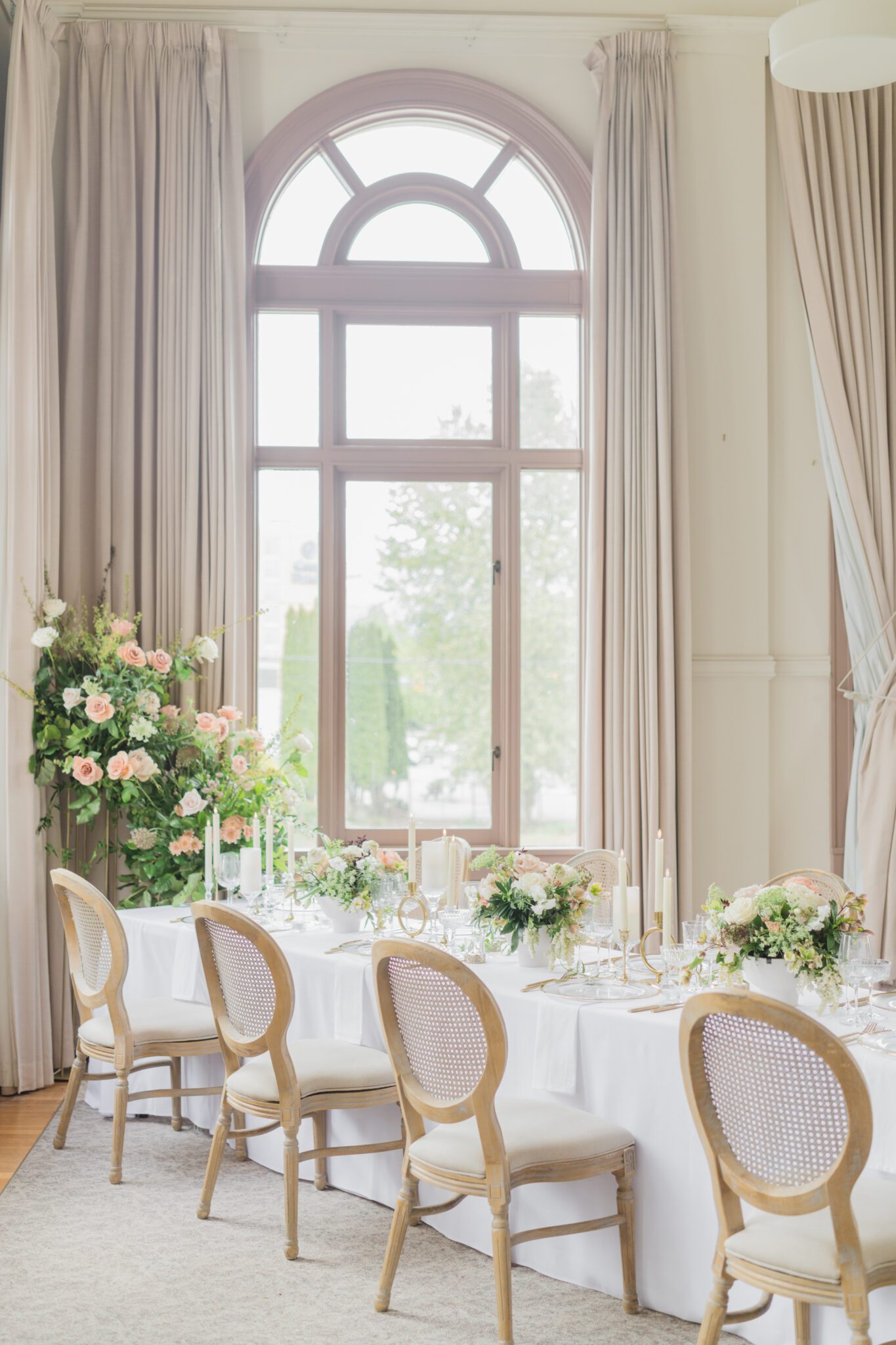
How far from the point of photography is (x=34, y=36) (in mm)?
5332

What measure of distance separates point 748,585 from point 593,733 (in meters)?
1.03

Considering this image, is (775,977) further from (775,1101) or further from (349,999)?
(349,999)

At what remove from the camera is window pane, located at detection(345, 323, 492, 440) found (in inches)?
241

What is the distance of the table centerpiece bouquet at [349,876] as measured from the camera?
13.7 feet

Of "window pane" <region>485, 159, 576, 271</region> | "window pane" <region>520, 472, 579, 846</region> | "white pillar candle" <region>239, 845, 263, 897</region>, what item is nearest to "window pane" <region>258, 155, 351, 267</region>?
"window pane" <region>485, 159, 576, 271</region>

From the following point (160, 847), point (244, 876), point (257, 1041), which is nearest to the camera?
point (257, 1041)

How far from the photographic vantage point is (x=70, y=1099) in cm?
441

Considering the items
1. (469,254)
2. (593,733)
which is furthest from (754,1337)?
(469,254)

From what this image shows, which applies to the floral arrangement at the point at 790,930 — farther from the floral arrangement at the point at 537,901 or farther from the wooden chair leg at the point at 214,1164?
the wooden chair leg at the point at 214,1164

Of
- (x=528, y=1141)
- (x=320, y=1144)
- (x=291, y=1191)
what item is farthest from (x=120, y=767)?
(x=528, y=1141)

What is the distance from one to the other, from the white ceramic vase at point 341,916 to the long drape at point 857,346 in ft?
8.44

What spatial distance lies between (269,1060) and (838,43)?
376cm

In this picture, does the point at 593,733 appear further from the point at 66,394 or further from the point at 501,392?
the point at 66,394

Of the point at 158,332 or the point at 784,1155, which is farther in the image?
the point at 158,332
